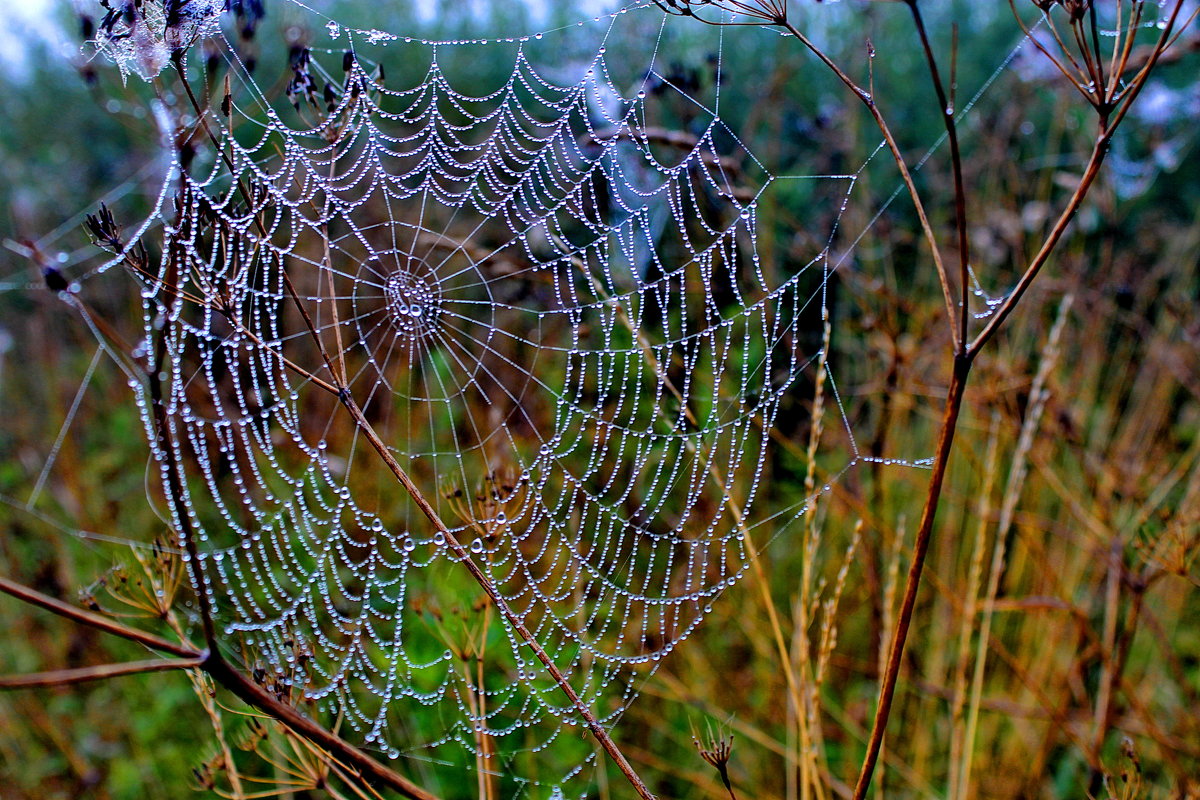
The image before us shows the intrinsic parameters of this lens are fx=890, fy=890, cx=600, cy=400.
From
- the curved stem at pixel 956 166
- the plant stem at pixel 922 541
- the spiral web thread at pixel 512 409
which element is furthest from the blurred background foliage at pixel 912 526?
the curved stem at pixel 956 166

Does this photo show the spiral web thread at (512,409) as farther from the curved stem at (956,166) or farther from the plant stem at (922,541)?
the curved stem at (956,166)

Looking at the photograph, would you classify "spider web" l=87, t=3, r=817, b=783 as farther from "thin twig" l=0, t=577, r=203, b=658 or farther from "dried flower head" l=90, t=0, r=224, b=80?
"thin twig" l=0, t=577, r=203, b=658

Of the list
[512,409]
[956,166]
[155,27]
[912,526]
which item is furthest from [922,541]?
[912,526]

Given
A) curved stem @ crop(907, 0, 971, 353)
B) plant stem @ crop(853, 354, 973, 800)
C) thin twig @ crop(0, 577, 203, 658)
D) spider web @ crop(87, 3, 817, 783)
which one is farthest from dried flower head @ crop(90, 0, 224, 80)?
plant stem @ crop(853, 354, 973, 800)

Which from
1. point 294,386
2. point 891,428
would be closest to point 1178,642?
point 891,428

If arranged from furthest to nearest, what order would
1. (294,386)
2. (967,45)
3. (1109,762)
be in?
(967,45)
(294,386)
(1109,762)

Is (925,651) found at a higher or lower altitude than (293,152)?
lower

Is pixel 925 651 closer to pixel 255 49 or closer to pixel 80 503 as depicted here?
pixel 255 49
